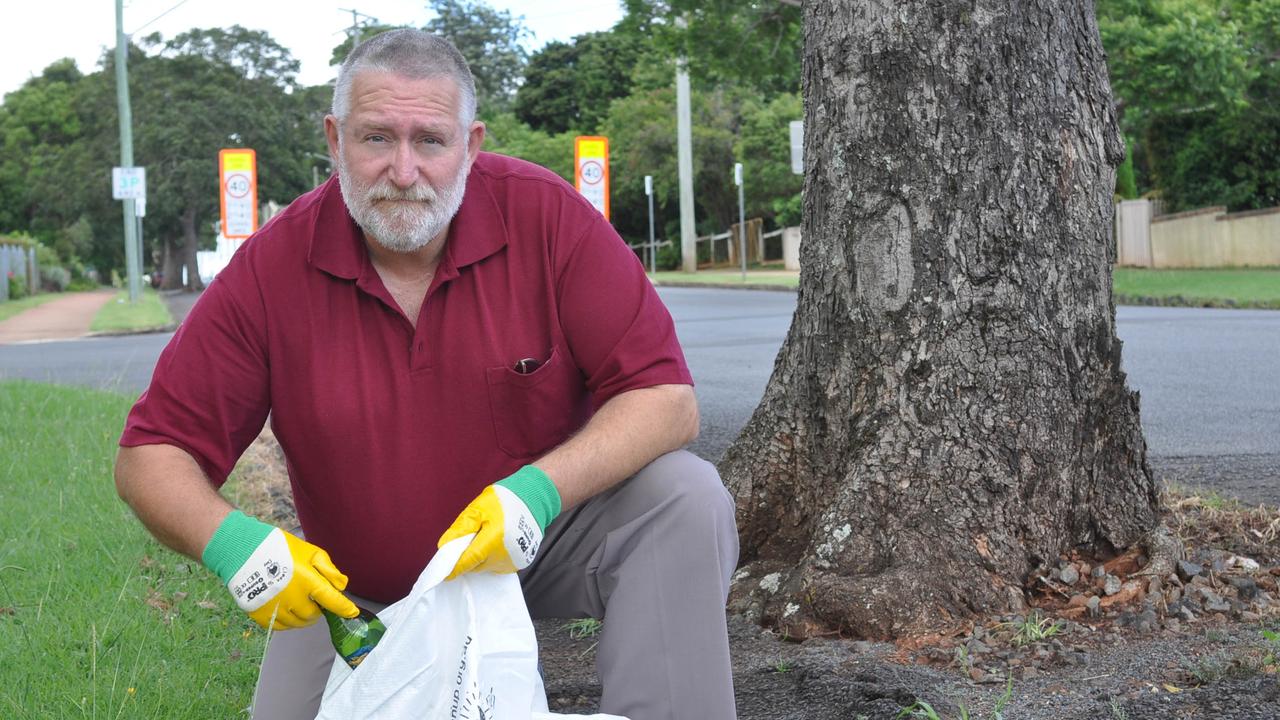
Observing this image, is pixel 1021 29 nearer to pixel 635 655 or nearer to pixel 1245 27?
pixel 635 655

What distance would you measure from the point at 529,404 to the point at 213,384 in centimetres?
59

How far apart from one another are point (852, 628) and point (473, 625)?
1.39 meters

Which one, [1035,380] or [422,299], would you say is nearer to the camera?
[422,299]

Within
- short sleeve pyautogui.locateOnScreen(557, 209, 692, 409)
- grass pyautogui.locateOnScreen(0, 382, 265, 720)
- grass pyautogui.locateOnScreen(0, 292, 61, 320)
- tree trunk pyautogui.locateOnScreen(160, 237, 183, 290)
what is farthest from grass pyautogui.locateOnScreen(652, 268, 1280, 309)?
tree trunk pyautogui.locateOnScreen(160, 237, 183, 290)

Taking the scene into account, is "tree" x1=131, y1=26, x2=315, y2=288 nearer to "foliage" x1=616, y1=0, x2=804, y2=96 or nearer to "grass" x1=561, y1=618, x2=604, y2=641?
"foliage" x1=616, y1=0, x2=804, y2=96

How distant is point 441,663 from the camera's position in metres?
2.38

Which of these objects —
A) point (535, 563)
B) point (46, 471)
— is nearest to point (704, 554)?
point (535, 563)

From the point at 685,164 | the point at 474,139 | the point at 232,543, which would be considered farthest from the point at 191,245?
the point at 232,543

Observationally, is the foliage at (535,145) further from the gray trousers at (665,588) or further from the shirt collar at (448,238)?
the gray trousers at (665,588)

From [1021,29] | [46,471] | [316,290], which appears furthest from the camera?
[46,471]

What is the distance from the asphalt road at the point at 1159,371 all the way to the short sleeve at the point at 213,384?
12.4 ft

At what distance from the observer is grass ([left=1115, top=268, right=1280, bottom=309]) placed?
643 inches

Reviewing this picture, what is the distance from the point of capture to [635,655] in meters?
2.54

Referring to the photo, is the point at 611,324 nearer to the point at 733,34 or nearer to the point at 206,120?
the point at 733,34
